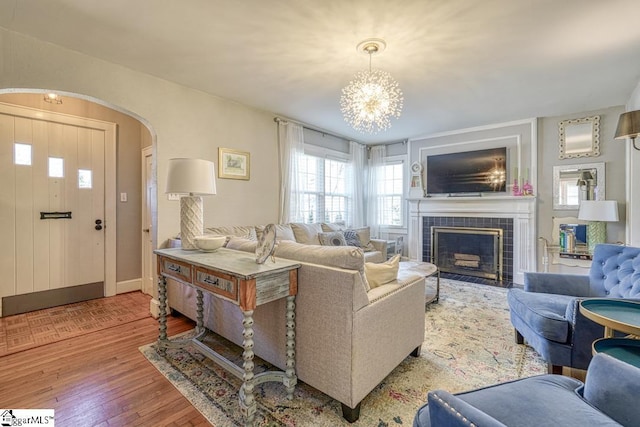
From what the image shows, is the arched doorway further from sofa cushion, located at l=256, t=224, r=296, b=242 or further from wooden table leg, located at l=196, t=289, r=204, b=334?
wooden table leg, located at l=196, t=289, r=204, b=334

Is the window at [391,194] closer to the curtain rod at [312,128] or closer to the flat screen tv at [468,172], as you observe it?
the flat screen tv at [468,172]

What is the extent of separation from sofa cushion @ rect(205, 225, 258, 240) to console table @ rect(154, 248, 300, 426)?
106 centimetres

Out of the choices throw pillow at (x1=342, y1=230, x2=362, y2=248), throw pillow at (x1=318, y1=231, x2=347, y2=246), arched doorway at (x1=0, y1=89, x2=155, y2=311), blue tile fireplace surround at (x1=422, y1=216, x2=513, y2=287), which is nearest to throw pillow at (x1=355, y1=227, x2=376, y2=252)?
throw pillow at (x1=342, y1=230, x2=362, y2=248)

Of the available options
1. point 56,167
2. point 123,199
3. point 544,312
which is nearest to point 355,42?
point 544,312

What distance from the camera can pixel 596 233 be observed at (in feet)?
12.5

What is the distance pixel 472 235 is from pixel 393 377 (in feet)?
12.2

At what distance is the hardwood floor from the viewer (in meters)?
1.62

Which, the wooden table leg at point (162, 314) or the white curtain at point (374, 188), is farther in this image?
the white curtain at point (374, 188)

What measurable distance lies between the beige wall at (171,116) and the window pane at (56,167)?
823 mm

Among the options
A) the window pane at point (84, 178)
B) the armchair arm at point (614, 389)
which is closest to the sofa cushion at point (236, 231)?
the window pane at point (84, 178)

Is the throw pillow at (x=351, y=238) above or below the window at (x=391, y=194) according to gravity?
below

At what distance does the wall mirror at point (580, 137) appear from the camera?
3.94 meters

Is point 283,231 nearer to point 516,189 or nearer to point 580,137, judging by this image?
point 516,189

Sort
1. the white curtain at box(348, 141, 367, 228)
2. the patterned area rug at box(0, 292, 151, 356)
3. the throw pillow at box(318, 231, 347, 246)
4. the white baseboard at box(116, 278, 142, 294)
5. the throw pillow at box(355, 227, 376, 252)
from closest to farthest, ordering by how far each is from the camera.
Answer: the patterned area rug at box(0, 292, 151, 356), the white baseboard at box(116, 278, 142, 294), the throw pillow at box(318, 231, 347, 246), the throw pillow at box(355, 227, 376, 252), the white curtain at box(348, 141, 367, 228)
